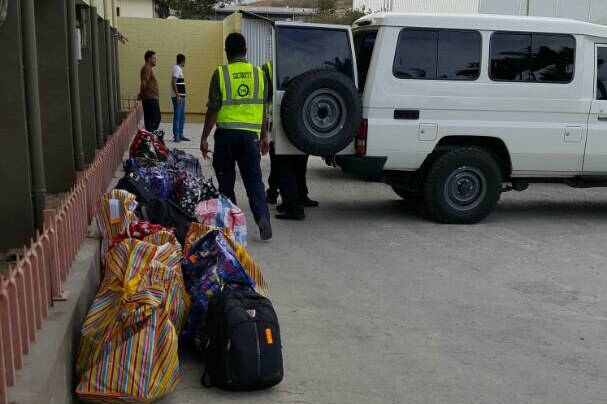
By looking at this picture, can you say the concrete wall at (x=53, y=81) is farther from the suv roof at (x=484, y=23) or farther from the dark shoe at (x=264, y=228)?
the suv roof at (x=484, y=23)

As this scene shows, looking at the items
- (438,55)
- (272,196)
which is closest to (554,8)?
(438,55)

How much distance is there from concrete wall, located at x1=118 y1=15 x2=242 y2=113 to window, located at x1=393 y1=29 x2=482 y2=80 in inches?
574

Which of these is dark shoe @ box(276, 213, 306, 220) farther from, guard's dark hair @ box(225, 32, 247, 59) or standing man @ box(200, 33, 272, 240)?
guard's dark hair @ box(225, 32, 247, 59)

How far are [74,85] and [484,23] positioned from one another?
448 cm

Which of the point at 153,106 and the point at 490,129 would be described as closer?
the point at 490,129

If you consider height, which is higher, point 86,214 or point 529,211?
point 86,214

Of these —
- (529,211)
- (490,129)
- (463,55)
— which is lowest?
(529,211)

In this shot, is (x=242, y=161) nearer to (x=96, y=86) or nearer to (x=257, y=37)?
(x=96, y=86)

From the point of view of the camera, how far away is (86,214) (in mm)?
4824

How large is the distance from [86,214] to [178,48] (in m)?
18.3

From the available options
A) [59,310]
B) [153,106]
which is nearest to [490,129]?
[59,310]

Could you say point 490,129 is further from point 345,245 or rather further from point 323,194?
point 323,194

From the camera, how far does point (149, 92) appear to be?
13648mm

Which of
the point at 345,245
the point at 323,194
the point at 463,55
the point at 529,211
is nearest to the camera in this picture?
the point at 345,245
